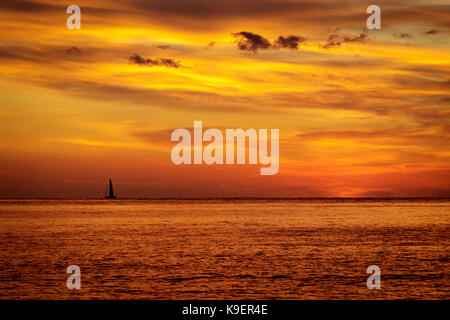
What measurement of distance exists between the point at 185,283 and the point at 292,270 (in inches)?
326

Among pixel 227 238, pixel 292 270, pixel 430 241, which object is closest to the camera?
pixel 292 270

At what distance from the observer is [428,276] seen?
3244cm

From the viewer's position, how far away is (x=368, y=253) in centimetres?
4447

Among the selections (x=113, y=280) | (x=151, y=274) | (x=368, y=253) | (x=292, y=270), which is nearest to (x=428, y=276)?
(x=292, y=270)

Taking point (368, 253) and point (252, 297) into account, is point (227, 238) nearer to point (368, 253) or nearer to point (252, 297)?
point (368, 253)

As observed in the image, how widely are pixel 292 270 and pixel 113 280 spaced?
12109 mm

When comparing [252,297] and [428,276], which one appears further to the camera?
[428,276]

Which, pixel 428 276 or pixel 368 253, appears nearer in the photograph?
pixel 428 276
